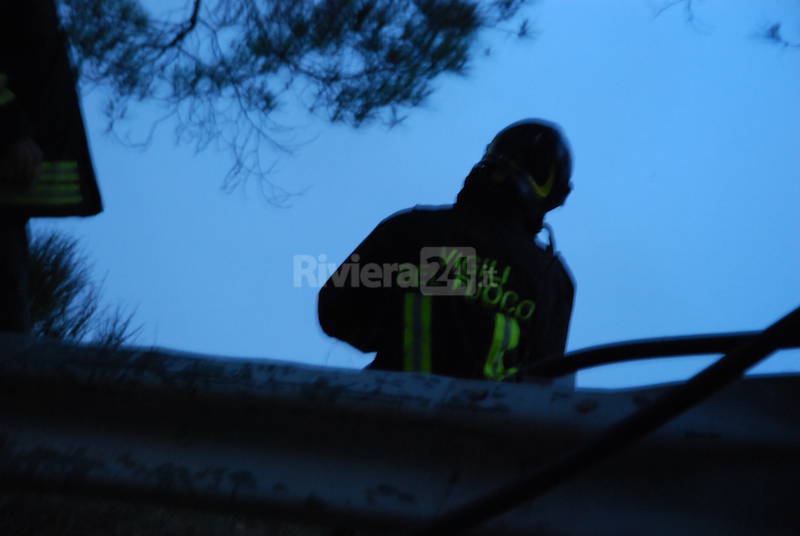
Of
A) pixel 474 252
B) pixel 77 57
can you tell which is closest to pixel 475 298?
pixel 474 252

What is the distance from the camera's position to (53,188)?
7.11 feet

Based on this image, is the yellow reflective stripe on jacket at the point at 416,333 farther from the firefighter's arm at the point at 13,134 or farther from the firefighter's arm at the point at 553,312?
the firefighter's arm at the point at 13,134

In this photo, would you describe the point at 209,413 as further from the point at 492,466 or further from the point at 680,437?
the point at 680,437

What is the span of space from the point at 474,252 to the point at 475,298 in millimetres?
148

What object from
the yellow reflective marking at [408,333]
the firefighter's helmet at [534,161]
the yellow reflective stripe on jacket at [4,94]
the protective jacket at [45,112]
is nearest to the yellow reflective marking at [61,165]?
the protective jacket at [45,112]

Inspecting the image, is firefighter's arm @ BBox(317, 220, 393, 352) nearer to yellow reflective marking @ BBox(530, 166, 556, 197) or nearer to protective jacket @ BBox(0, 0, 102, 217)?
yellow reflective marking @ BBox(530, 166, 556, 197)

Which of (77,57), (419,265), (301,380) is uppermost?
(77,57)

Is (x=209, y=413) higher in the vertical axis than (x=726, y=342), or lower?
lower

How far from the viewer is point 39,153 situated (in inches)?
81.4

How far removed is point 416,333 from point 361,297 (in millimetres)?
187

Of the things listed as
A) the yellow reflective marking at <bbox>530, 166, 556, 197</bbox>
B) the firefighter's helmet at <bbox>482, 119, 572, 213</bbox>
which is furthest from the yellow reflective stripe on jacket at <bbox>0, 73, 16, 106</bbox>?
the yellow reflective marking at <bbox>530, 166, 556, 197</bbox>

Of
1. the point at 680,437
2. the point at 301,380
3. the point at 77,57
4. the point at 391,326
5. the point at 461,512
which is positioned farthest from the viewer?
the point at 77,57

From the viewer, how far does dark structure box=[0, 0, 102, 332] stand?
205 centimetres

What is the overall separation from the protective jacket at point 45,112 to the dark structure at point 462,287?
2.30 feet
